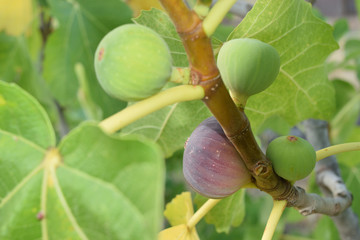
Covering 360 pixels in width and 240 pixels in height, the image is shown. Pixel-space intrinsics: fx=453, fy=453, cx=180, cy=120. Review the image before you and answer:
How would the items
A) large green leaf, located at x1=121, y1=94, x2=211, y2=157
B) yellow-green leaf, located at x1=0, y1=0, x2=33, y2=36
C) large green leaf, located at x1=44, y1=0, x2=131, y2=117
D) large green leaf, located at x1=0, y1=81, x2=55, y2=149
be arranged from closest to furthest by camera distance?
large green leaf, located at x1=0, y1=81, x2=55, y2=149, large green leaf, located at x1=121, y1=94, x2=211, y2=157, large green leaf, located at x1=44, y1=0, x2=131, y2=117, yellow-green leaf, located at x1=0, y1=0, x2=33, y2=36

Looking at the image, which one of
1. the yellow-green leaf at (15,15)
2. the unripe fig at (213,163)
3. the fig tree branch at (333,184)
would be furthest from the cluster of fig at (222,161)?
the yellow-green leaf at (15,15)

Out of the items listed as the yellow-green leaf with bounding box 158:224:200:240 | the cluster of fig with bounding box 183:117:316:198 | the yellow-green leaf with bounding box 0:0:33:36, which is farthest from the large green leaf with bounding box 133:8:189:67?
the yellow-green leaf with bounding box 0:0:33:36

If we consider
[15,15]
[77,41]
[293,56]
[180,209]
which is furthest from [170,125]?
[15,15]

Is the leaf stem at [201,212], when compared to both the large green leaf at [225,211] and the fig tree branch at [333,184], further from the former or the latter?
the fig tree branch at [333,184]

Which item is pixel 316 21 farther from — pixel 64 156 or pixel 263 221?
pixel 263 221

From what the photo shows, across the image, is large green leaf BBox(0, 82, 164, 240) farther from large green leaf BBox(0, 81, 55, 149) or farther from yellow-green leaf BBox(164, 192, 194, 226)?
yellow-green leaf BBox(164, 192, 194, 226)

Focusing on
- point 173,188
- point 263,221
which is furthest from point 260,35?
point 173,188
